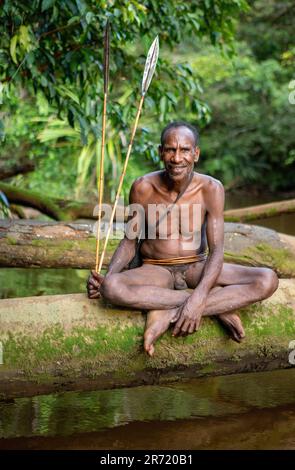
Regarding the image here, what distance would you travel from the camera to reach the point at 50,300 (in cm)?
384

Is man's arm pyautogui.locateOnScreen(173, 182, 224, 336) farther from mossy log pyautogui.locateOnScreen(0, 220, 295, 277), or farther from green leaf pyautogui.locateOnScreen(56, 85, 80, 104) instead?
green leaf pyautogui.locateOnScreen(56, 85, 80, 104)

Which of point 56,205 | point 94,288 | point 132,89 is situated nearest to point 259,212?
point 132,89

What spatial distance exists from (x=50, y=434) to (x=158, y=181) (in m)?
1.57

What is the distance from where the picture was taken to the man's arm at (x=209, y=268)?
3785 mm

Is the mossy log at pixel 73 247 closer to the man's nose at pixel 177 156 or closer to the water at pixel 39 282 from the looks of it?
the water at pixel 39 282

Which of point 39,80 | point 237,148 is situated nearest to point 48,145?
point 39,80

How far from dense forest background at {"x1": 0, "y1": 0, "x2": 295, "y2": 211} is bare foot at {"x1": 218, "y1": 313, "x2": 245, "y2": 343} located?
7.25 ft

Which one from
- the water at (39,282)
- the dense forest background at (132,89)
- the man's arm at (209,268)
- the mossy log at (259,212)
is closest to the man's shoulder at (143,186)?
the man's arm at (209,268)

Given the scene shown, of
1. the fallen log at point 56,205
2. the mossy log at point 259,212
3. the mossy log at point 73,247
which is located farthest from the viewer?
the mossy log at point 259,212

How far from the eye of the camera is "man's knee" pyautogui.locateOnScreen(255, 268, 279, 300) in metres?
3.93

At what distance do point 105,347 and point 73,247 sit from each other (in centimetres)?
253

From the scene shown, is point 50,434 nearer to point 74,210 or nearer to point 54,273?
point 74,210

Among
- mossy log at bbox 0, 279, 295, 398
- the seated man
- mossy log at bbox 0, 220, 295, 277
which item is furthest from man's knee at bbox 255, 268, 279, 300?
mossy log at bbox 0, 220, 295, 277

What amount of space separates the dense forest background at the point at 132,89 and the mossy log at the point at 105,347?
2221 mm
